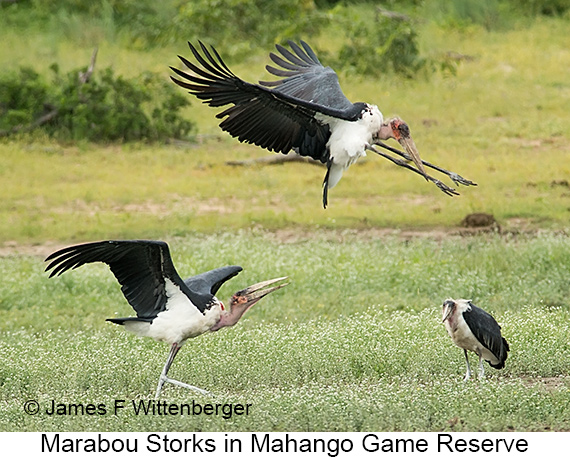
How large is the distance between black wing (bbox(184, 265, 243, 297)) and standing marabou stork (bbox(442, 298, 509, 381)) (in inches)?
47.9

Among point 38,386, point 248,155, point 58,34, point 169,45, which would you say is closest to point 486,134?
point 248,155

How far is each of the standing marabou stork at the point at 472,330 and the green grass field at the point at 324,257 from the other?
0.19m

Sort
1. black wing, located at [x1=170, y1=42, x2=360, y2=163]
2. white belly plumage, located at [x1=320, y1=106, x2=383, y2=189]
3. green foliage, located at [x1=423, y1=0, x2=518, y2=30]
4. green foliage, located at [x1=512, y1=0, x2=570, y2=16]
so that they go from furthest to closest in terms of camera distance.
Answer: green foliage, located at [x1=512, y1=0, x2=570, y2=16]
green foliage, located at [x1=423, y1=0, x2=518, y2=30]
white belly plumage, located at [x1=320, y1=106, x2=383, y2=189]
black wing, located at [x1=170, y1=42, x2=360, y2=163]

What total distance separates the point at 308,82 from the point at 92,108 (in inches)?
290

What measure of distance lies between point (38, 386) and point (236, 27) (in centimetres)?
→ 1136

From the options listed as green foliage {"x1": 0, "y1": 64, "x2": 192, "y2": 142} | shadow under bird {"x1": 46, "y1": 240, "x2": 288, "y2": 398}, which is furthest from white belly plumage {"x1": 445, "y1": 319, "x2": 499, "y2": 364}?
green foliage {"x1": 0, "y1": 64, "x2": 192, "y2": 142}

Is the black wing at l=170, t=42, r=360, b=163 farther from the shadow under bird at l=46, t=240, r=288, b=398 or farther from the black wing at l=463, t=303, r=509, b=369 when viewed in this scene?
the black wing at l=463, t=303, r=509, b=369

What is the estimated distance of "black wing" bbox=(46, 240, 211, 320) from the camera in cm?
555

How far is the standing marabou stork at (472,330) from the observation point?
6094 mm

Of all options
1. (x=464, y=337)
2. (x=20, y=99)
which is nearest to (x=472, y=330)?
(x=464, y=337)

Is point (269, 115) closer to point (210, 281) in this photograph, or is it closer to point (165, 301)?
point (210, 281)

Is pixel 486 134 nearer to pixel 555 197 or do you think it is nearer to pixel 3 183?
pixel 555 197

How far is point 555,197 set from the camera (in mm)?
11570
